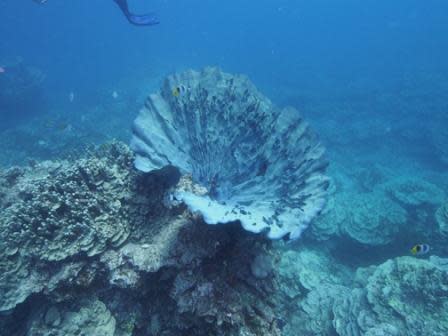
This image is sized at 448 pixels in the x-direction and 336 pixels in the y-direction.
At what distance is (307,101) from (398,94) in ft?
21.9

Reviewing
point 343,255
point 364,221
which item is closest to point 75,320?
point 343,255

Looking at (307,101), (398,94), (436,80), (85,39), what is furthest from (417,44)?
(85,39)

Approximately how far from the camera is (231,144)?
3.96 meters

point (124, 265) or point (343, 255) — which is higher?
point (343, 255)

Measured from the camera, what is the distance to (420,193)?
10.7 meters

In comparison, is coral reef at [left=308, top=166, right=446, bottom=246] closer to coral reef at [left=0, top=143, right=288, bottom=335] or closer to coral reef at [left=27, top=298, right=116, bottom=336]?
coral reef at [left=0, top=143, right=288, bottom=335]

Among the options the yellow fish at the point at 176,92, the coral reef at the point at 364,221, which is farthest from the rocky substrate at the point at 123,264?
the coral reef at the point at 364,221

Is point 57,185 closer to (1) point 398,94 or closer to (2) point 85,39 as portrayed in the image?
Answer: (1) point 398,94

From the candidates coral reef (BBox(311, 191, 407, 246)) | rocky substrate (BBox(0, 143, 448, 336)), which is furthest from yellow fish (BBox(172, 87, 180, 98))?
coral reef (BBox(311, 191, 407, 246))

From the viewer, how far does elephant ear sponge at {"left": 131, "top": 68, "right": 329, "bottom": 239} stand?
11.9 ft

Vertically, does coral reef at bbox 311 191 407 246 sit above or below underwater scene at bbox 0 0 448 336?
above

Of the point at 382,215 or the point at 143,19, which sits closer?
the point at 382,215

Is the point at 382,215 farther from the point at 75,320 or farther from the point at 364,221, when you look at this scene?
the point at 75,320

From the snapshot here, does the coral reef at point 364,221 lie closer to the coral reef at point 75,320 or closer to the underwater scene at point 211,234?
the underwater scene at point 211,234
